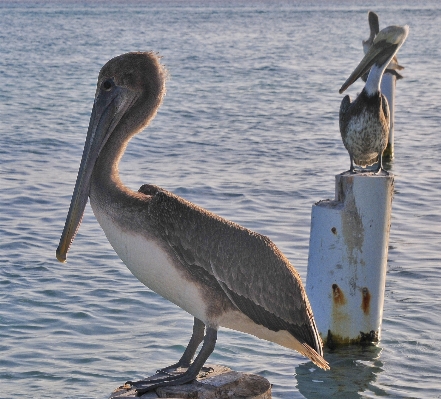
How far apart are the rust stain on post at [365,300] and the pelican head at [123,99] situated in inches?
69.0

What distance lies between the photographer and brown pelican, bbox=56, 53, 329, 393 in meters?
3.47

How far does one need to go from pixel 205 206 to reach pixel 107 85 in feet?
15.8

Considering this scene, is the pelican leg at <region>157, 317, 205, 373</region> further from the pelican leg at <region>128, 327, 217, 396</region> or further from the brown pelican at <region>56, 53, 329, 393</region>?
the pelican leg at <region>128, 327, 217, 396</region>

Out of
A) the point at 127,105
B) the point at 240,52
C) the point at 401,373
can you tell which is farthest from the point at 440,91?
the point at 127,105

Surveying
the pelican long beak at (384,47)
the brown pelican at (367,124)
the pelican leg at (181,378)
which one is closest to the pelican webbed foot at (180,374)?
the pelican leg at (181,378)

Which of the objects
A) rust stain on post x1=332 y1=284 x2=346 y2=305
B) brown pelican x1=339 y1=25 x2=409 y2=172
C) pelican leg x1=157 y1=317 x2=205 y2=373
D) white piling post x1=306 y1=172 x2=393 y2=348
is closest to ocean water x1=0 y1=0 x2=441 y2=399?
white piling post x1=306 y1=172 x2=393 y2=348

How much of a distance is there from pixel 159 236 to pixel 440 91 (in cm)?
1523

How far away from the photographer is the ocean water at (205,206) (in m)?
5.16

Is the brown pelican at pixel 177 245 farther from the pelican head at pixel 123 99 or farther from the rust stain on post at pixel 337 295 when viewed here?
the rust stain on post at pixel 337 295

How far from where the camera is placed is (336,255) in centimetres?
486

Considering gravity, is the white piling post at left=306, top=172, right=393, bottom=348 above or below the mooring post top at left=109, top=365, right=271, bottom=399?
above

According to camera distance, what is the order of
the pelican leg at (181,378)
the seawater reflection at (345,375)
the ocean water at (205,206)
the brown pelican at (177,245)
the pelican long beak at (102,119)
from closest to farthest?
1. the pelican leg at (181,378)
2. the brown pelican at (177,245)
3. the pelican long beak at (102,119)
4. the seawater reflection at (345,375)
5. the ocean water at (205,206)

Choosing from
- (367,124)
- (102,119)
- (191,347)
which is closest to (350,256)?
(191,347)

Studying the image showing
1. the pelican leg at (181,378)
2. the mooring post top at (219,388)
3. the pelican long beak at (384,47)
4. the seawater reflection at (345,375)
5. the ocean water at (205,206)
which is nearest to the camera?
the mooring post top at (219,388)
